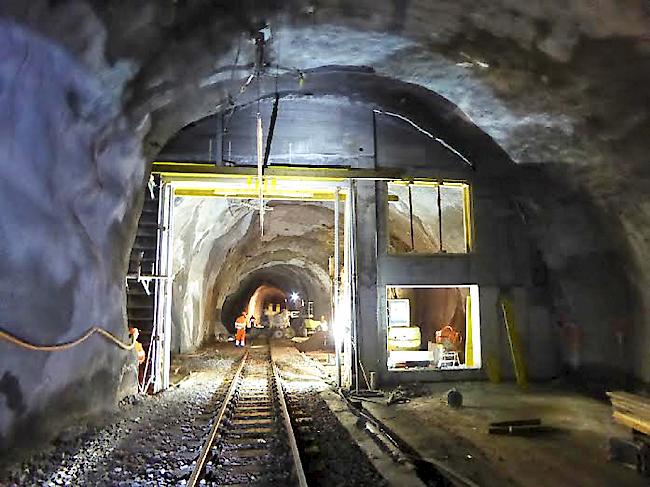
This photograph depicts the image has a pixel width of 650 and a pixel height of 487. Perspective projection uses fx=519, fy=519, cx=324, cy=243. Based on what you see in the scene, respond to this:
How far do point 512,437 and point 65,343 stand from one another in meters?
5.59

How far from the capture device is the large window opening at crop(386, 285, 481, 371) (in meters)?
11.3

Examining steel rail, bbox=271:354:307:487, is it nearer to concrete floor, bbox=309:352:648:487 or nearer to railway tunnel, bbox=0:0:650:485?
railway tunnel, bbox=0:0:650:485

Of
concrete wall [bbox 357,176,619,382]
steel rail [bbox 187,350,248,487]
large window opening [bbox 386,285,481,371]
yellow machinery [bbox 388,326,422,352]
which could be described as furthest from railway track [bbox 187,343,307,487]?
yellow machinery [bbox 388,326,422,352]

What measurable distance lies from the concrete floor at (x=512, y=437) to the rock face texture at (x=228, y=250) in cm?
743

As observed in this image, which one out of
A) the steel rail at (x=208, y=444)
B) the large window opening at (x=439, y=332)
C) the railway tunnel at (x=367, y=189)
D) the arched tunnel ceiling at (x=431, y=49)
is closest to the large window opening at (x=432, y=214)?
the railway tunnel at (x=367, y=189)

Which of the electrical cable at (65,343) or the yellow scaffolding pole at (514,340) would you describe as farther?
the yellow scaffolding pole at (514,340)

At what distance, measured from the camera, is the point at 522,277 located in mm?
11047

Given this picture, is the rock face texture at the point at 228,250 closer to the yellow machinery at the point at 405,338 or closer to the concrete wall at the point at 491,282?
the yellow machinery at the point at 405,338

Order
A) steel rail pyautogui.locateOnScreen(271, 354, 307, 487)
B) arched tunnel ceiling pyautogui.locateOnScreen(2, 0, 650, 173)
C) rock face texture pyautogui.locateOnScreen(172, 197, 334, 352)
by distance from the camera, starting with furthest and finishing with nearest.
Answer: rock face texture pyautogui.locateOnScreen(172, 197, 334, 352) → arched tunnel ceiling pyautogui.locateOnScreen(2, 0, 650, 173) → steel rail pyautogui.locateOnScreen(271, 354, 307, 487)

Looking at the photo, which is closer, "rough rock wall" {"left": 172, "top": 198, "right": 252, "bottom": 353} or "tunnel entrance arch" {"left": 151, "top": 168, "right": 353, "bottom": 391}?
"tunnel entrance arch" {"left": 151, "top": 168, "right": 353, "bottom": 391}

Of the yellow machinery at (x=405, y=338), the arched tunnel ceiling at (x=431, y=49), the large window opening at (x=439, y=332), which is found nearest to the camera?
the arched tunnel ceiling at (x=431, y=49)

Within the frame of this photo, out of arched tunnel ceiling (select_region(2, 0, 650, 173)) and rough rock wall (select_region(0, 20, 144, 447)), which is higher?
arched tunnel ceiling (select_region(2, 0, 650, 173))

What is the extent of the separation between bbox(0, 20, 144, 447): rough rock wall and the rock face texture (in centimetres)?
558

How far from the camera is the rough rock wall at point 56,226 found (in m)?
4.93
